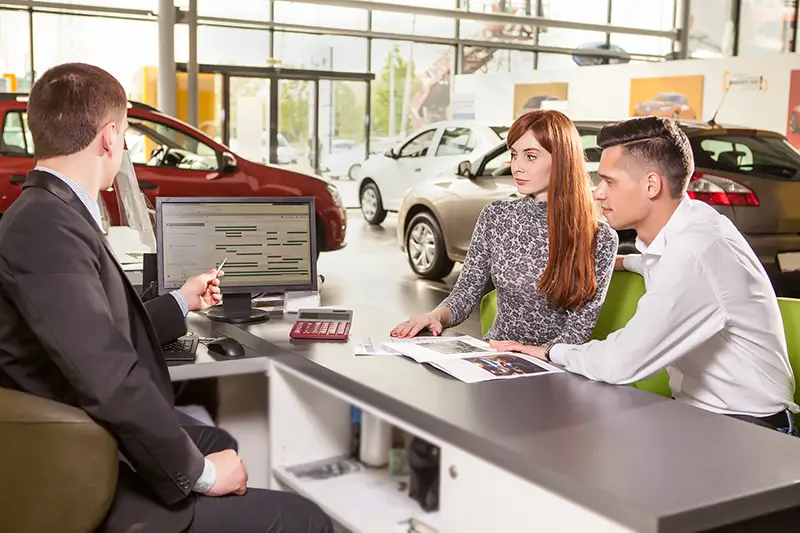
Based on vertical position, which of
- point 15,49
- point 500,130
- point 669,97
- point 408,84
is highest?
point 15,49

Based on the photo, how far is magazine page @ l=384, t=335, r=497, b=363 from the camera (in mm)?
2217

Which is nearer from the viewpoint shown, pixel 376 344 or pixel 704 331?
pixel 704 331

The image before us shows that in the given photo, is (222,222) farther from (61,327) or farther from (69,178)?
(61,327)

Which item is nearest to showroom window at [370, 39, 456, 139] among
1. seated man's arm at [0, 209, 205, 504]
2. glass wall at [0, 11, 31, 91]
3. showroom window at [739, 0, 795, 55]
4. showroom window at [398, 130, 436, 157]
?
showroom window at [398, 130, 436, 157]

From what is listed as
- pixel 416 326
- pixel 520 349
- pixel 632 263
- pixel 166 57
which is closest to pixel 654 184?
pixel 520 349

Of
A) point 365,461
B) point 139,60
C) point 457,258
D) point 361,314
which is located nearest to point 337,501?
point 365,461

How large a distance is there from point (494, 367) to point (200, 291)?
890 mm

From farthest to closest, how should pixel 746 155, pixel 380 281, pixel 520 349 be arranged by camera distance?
pixel 380 281
pixel 746 155
pixel 520 349

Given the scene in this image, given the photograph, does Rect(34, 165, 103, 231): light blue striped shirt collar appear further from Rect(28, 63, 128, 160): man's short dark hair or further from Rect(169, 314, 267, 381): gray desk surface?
Rect(169, 314, 267, 381): gray desk surface

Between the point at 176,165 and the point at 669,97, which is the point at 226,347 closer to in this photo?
the point at 176,165

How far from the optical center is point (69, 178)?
1780 millimetres

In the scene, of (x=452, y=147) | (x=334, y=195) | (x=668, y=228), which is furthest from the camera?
(x=452, y=147)

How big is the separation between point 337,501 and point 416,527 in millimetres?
283

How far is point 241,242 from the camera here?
9.54 ft
